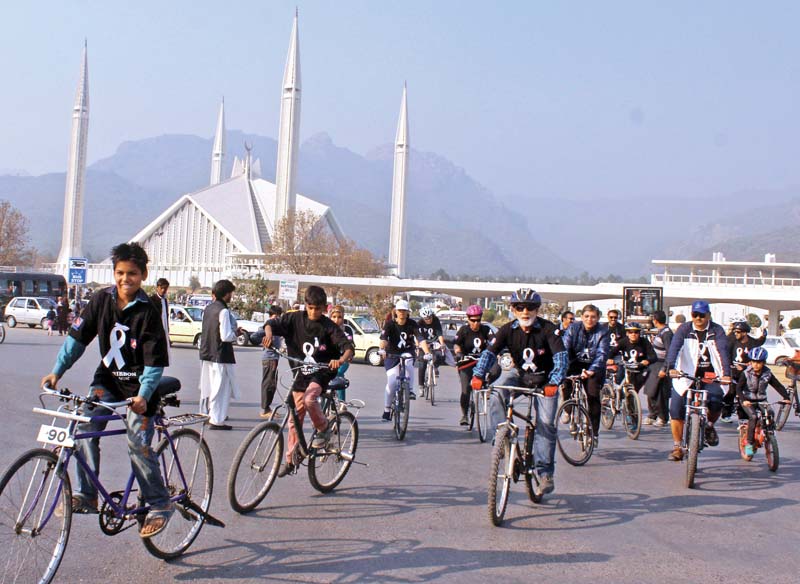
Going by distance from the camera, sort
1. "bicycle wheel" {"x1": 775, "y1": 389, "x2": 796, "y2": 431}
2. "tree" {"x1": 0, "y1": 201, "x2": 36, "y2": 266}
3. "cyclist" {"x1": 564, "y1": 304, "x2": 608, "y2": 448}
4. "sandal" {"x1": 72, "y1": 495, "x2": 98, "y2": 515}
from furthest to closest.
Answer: "tree" {"x1": 0, "y1": 201, "x2": 36, "y2": 266}
"bicycle wheel" {"x1": 775, "y1": 389, "x2": 796, "y2": 431}
"cyclist" {"x1": 564, "y1": 304, "x2": 608, "y2": 448}
"sandal" {"x1": 72, "y1": 495, "x2": 98, "y2": 515}

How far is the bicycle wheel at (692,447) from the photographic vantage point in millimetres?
7258

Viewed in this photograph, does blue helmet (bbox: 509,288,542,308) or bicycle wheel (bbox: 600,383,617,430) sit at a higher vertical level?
blue helmet (bbox: 509,288,542,308)

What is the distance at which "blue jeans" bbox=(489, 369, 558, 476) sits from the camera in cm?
642

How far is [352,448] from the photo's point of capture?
692 cm

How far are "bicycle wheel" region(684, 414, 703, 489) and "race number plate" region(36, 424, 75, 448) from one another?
5229mm

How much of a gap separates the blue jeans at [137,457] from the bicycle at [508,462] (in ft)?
7.20

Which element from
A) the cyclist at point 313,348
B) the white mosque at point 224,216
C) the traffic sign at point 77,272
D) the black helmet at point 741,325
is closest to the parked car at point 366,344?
the traffic sign at point 77,272

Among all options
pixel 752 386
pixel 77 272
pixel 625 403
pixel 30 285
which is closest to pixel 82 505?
pixel 752 386

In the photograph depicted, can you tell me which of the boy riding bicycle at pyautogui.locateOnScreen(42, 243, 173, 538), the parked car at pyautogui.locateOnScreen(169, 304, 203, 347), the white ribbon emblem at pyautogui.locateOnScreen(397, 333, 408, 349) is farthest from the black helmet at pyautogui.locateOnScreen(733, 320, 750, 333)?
the parked car at pyautogui.locateOnScreen(169, 304, 203, 347)

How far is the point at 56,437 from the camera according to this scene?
13.6 ft

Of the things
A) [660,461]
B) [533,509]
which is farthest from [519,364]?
[660,461]

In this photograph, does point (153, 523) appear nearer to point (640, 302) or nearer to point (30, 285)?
point (640, 302)

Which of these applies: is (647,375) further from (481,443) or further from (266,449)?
(266,449)

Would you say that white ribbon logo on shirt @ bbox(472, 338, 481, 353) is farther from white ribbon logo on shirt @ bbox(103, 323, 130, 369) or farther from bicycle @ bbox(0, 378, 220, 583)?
white ribbon logo on shirt @ bbox(103, 323, 130, 369)
